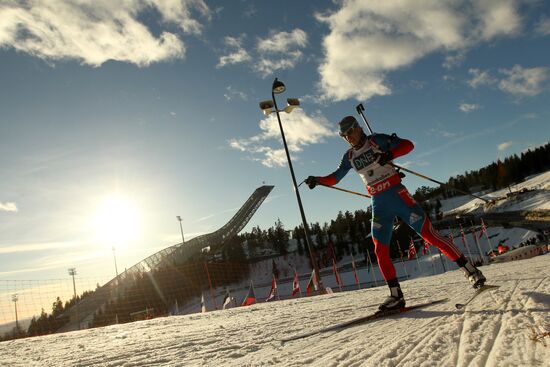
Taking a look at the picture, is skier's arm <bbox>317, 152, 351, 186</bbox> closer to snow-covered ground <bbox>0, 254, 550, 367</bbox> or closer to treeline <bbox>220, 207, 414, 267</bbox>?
snow-covered ground <bbox>0, 254, 550, 367</bbox>

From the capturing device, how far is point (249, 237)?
3438 inches

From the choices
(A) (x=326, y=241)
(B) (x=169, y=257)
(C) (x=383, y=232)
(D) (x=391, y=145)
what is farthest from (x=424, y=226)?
(A) (x=326, y=241)

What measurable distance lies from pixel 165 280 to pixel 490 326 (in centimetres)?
4136

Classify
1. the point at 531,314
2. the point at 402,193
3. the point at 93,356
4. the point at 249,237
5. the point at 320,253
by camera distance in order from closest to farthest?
the point at 531,314 → the point at 93,356 → the point at 402,193 → the point at 320,253 → the point at 249,237

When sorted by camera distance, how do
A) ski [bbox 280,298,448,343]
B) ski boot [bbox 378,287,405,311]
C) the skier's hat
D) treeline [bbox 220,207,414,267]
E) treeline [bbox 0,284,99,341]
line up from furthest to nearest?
treeline [bbox 220,207,414,267] < treeline [bbox 0,284,99,341] < the skier's hat < ski boot [bbox 378,287,405,311] < ski [bbox 280,298,448,343]

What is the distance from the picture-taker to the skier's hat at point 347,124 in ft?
12.5

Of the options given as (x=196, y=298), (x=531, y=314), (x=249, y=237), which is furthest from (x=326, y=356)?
(x=249, y=237)

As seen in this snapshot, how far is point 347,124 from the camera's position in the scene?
3.82 m

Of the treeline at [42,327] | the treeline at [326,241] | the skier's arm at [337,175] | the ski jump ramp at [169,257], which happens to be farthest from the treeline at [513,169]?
the skier's arm at [337,175]

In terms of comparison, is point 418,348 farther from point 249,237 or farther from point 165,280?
point 249,237

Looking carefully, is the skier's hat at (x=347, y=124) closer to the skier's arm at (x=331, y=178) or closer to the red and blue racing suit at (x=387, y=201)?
the red and blue racing suit at (x=387, y=201)

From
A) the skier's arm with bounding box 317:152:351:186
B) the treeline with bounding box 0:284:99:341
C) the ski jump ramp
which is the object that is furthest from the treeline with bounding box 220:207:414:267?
the skier's arm with bounding box 317:152:351:186

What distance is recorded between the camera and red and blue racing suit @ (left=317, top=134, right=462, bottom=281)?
3.39 m

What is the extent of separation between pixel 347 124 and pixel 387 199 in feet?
3.01
